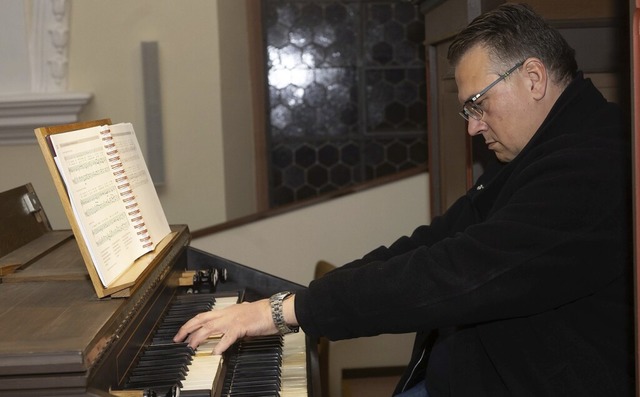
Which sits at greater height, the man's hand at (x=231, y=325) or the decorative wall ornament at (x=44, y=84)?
the decorative wall ornament at (x=44, y=84)

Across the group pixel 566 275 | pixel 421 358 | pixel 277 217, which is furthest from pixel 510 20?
pixel 277 217

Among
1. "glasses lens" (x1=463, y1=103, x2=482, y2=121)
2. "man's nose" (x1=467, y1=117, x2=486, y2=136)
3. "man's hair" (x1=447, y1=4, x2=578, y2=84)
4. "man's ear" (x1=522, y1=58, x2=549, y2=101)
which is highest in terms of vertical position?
"man's hair" (x1=447, y1=4, x2=578, y2=84)

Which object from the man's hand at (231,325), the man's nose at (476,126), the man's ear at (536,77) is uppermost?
the man's ear at (536,77)

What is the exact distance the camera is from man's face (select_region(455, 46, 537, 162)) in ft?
6.67

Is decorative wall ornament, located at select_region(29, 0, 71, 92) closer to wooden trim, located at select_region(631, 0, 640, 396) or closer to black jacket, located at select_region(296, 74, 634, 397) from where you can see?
black jacket, located at select_region(296, 74, 634, 397)

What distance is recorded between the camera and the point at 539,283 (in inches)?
68.3

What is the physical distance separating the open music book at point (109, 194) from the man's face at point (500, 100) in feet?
2.74

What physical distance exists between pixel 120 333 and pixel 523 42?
3.55 ft

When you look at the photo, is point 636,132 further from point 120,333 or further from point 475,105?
point 120,333

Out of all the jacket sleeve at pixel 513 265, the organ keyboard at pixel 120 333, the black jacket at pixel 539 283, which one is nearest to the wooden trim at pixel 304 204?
the organ keyboard at pixel 120 333

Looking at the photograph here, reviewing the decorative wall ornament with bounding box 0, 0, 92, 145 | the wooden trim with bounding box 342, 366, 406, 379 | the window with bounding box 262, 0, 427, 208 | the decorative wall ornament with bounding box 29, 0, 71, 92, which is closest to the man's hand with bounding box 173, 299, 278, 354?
the wooden trim with bounding box 342, 366, 406, 379

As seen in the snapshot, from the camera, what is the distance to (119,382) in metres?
1.69

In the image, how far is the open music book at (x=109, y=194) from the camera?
5.68 ft

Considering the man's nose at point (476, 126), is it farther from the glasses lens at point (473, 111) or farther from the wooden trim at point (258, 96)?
the wooden trim at point (258, 96)
